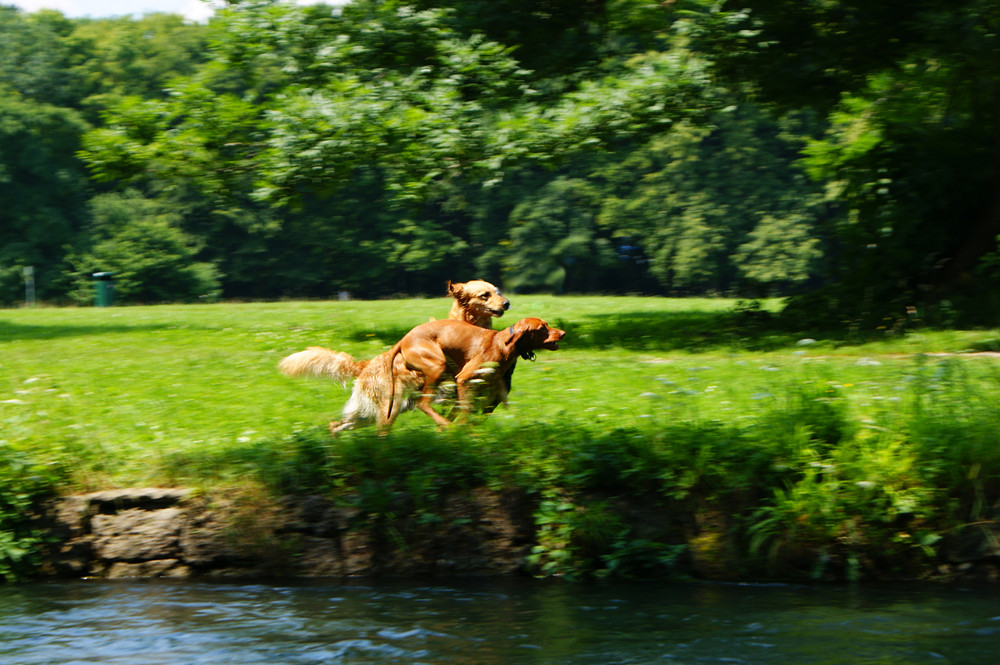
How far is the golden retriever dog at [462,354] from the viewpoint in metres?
8.13

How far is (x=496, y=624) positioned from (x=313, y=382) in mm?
6218

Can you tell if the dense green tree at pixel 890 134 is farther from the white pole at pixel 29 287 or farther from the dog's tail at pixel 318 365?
the white pole at pixel 29 287

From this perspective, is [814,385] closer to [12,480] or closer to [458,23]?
[12,480]

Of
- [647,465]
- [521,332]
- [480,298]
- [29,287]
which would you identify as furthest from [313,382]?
[29,287]

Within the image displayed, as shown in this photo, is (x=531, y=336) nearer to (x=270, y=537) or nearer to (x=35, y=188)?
(x=270, y=537)

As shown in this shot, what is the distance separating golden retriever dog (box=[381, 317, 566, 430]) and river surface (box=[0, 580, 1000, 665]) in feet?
5.02

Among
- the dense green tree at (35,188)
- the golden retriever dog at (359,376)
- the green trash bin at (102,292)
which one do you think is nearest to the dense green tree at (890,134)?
the golden retriever dog at (359,376)

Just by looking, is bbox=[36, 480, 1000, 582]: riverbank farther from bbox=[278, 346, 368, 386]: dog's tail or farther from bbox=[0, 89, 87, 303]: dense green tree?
bbox=[0, 89, 87, 303]: dense green tree

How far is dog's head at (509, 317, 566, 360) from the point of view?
8195mm

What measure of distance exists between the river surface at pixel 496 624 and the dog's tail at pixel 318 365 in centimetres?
160

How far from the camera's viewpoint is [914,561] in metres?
7.07

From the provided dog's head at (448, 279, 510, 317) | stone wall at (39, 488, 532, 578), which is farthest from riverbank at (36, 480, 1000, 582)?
dog's head at (448, 279, 510, 317)

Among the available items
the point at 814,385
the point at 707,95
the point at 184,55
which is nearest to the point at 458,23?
the point at 707,95

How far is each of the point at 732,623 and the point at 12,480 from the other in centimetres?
495
